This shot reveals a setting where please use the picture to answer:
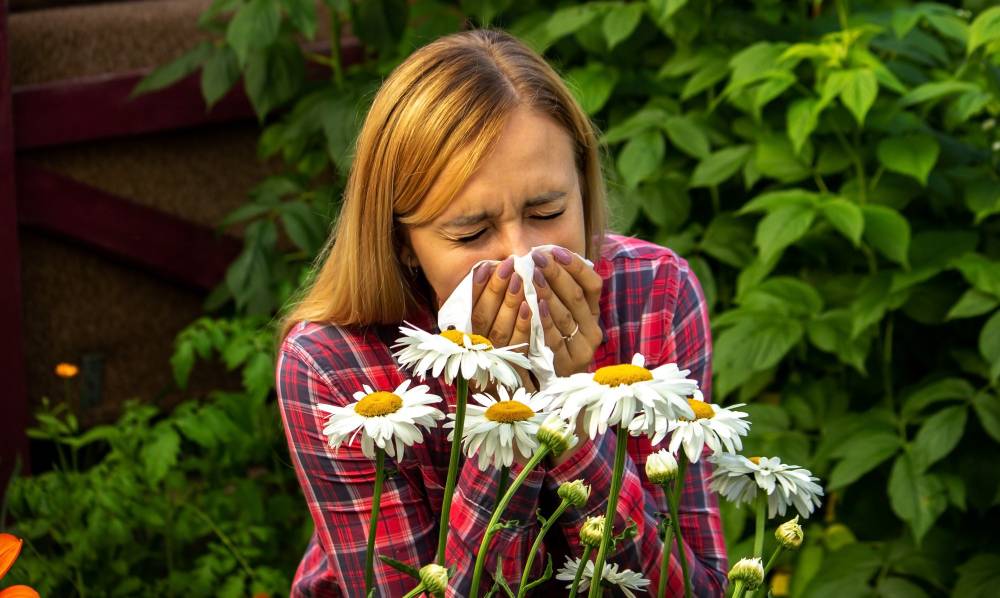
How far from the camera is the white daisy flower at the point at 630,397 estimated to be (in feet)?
2.75

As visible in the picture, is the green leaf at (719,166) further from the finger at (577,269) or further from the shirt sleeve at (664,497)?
the finger at (577,269)

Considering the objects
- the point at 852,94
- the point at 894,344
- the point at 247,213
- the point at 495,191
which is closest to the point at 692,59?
the point at 852,94

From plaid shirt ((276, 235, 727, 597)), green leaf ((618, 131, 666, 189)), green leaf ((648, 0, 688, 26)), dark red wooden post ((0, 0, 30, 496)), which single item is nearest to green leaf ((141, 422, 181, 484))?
dark red wooden post ((0, 0, 30, 496))

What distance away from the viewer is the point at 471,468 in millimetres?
1299

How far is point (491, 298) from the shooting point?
133cm

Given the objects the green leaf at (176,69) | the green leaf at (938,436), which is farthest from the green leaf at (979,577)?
the green leaf at (176,69)

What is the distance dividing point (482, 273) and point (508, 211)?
0.47 ft

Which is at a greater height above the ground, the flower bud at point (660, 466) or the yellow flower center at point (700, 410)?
the yellow flower center at point (700, 410)

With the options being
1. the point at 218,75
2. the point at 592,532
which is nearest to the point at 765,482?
the point at 592,532

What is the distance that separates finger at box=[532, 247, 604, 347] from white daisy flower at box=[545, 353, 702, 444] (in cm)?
49

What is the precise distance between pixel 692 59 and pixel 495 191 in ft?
3.78

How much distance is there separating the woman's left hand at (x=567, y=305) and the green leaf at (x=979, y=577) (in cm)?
103

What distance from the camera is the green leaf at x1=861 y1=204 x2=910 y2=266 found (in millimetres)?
2174

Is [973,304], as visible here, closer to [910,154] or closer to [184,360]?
[910,154]
